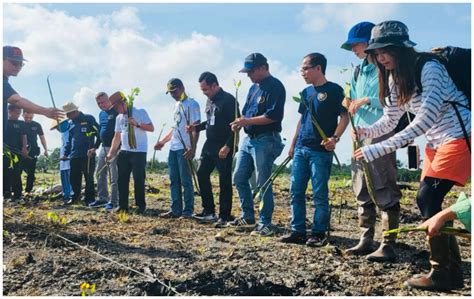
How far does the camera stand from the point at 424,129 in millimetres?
2881

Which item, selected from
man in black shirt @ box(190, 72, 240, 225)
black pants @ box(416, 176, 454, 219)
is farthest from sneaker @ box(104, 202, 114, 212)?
black pants @ box(416, 176, 454, 219)

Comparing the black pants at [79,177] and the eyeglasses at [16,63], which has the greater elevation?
the eyeglasses at [16,63]

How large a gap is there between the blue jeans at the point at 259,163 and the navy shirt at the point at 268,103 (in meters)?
0.08

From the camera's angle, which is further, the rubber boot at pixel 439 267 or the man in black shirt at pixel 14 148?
the man in black shirt at pixel 14 148

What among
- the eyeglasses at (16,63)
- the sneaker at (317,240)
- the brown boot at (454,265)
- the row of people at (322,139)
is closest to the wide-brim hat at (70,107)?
the row of people at (322,139)

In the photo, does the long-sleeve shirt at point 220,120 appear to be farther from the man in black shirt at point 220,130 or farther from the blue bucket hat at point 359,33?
the blue bucket hat at point 359,33

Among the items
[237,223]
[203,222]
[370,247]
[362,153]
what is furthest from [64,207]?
[362,153]

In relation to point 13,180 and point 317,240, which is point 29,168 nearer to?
point 13,180

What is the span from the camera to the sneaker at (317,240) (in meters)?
4.41

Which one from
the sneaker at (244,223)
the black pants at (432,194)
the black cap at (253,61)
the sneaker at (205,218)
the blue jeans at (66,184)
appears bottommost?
the sneaker at (205,218)

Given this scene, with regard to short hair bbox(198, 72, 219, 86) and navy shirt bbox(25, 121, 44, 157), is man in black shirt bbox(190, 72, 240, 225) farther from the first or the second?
navy shirt bbox(25, 121, 44, 157)

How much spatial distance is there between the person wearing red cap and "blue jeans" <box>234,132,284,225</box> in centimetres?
166

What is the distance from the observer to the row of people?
2965mm

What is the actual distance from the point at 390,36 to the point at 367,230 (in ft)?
5.21
